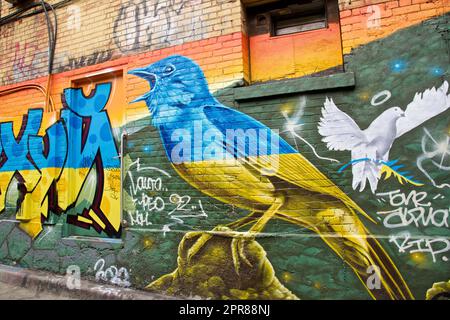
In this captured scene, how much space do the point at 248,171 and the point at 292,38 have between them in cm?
163

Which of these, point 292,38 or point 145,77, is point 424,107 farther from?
point 145,77

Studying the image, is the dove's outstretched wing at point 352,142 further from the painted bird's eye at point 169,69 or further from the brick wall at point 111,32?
the painted bird's eye at point 169,69

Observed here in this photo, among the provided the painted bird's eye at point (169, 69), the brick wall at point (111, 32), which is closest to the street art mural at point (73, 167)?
the brick wall at point (111, 32)

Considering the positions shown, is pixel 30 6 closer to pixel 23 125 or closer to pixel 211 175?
pixel 23 125

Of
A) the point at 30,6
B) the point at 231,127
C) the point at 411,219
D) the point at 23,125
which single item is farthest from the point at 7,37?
the point at 411,219

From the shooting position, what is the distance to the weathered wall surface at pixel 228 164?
9.29 feet

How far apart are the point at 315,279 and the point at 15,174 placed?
15.6 feet

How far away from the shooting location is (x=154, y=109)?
3836 mm

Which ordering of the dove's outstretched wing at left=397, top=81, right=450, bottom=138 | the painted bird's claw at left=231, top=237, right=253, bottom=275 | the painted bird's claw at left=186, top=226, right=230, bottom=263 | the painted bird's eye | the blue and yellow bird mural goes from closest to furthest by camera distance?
the dove's outstretched wing at left=397, top=81, right=450, bottom=138 < the blue and yellow bird mural < the painted bird's claw at left=231, top=237, right=253, bottom=275 < the painted bird's claw at left=186, top=226, right=230, bottom=263 < the painted bird's eye

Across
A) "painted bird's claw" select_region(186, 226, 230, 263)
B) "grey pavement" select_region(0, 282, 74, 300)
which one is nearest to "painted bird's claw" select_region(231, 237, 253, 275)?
"painted bird's claw" select_region(186, 226, 230, 263)

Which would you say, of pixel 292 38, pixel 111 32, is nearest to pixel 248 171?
pixel 292 38

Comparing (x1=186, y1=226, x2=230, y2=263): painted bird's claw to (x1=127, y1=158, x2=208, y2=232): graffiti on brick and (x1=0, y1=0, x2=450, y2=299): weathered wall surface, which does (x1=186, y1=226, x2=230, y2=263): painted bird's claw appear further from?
(x1=127, y1=158, x2=208, y2=232): graffiti on brick

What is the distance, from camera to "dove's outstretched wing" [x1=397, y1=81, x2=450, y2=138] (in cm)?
278

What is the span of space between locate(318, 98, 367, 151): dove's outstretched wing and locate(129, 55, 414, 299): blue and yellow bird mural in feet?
1.08
